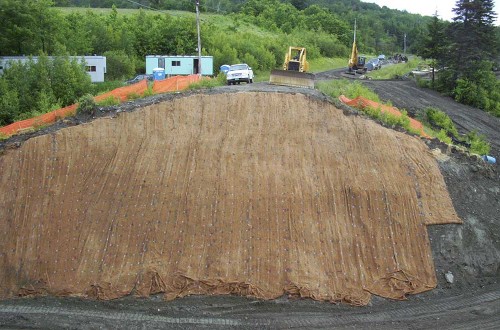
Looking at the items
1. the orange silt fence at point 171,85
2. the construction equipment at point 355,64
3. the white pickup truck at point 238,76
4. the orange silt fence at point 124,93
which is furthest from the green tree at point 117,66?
the construction equipment at point 355,64

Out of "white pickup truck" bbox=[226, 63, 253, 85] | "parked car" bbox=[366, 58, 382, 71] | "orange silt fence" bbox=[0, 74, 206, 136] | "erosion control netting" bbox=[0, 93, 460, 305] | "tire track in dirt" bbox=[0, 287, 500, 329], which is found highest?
"parked car" bbox=[366, 58, 382, 71]

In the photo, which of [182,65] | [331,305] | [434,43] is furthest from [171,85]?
[434,43]

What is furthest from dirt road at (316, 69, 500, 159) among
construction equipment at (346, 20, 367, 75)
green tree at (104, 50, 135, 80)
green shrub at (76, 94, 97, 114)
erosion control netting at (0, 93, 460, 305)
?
green shrub at (76, 94, 97, 114)

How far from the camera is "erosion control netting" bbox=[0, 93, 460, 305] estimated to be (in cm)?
1330

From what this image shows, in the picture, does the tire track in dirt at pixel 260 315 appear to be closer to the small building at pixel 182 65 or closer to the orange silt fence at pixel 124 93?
the orange silt fence at pixel 124 93

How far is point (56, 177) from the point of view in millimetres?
14766

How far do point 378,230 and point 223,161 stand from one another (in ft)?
15.7

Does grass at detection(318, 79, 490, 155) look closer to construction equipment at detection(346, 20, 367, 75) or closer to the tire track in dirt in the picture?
the tire track in dirt

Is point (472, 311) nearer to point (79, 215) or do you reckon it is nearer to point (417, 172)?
point (417, 172)

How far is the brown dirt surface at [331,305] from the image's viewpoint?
39.8ft

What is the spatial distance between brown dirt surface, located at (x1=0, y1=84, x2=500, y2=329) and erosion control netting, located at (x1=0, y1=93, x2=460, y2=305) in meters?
0.18

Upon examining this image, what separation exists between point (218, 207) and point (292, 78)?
10.2m

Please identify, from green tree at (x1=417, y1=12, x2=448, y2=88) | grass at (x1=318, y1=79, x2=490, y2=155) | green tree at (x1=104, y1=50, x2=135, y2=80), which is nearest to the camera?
grass at (x1=318, y1=79, x2=490, y2=155)

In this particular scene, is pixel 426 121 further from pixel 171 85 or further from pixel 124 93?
pixel 124 93
